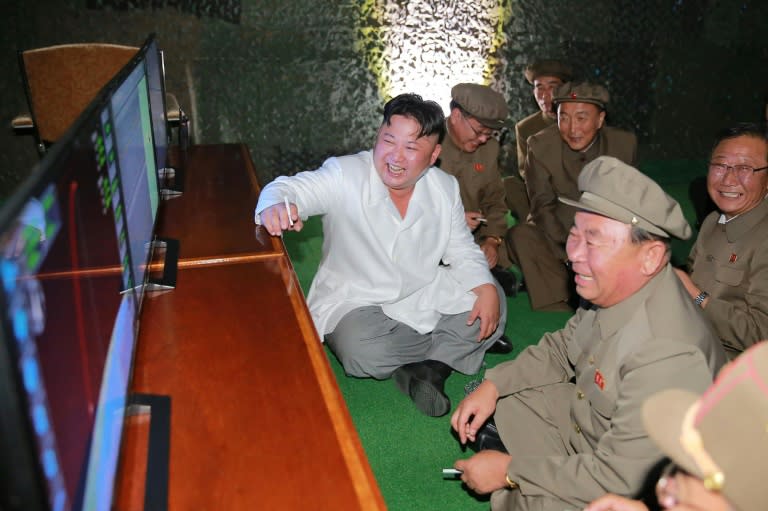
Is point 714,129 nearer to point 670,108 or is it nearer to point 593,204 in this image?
point 670,108

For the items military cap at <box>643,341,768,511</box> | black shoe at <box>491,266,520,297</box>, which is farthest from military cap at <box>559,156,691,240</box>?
black shoe at <box>491,266,520,297</box>

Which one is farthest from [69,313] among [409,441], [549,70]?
[549,70]

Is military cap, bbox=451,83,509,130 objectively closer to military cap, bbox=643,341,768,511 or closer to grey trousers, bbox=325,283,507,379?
grey trousers, bbox=325,283,507,379

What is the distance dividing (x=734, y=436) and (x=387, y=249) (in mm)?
1814

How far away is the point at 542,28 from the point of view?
5.20m

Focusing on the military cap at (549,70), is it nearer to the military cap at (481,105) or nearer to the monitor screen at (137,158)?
the military cap at (481,105)

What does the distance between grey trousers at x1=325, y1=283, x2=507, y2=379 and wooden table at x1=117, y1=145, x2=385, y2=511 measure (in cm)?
56

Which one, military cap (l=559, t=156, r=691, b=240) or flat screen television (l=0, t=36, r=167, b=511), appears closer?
flat screen television (l=0, t=36, r=167, b=511)

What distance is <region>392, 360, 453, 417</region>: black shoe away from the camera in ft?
7.92

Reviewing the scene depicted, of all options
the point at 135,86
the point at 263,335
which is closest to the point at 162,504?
the point at 263,335

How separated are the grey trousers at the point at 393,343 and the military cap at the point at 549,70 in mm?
2641

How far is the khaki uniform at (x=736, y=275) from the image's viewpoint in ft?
7.20

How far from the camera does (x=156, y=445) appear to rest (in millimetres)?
1157

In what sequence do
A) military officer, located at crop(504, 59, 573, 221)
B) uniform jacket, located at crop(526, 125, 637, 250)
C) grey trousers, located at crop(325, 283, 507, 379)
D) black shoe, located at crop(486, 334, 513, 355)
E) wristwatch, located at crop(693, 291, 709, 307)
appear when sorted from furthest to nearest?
1. military officer, located at crop(504, 59, 573, 221)
2. uniform jacket, located at crop(526, 125, 637, 250)
3. black shoe, located at crop(486, 334, 513, 355)
4. grey trousers, located at crop(325, 283, 507, 379)
5. wristwatch, located at crop(693, 291, 709, 307)
